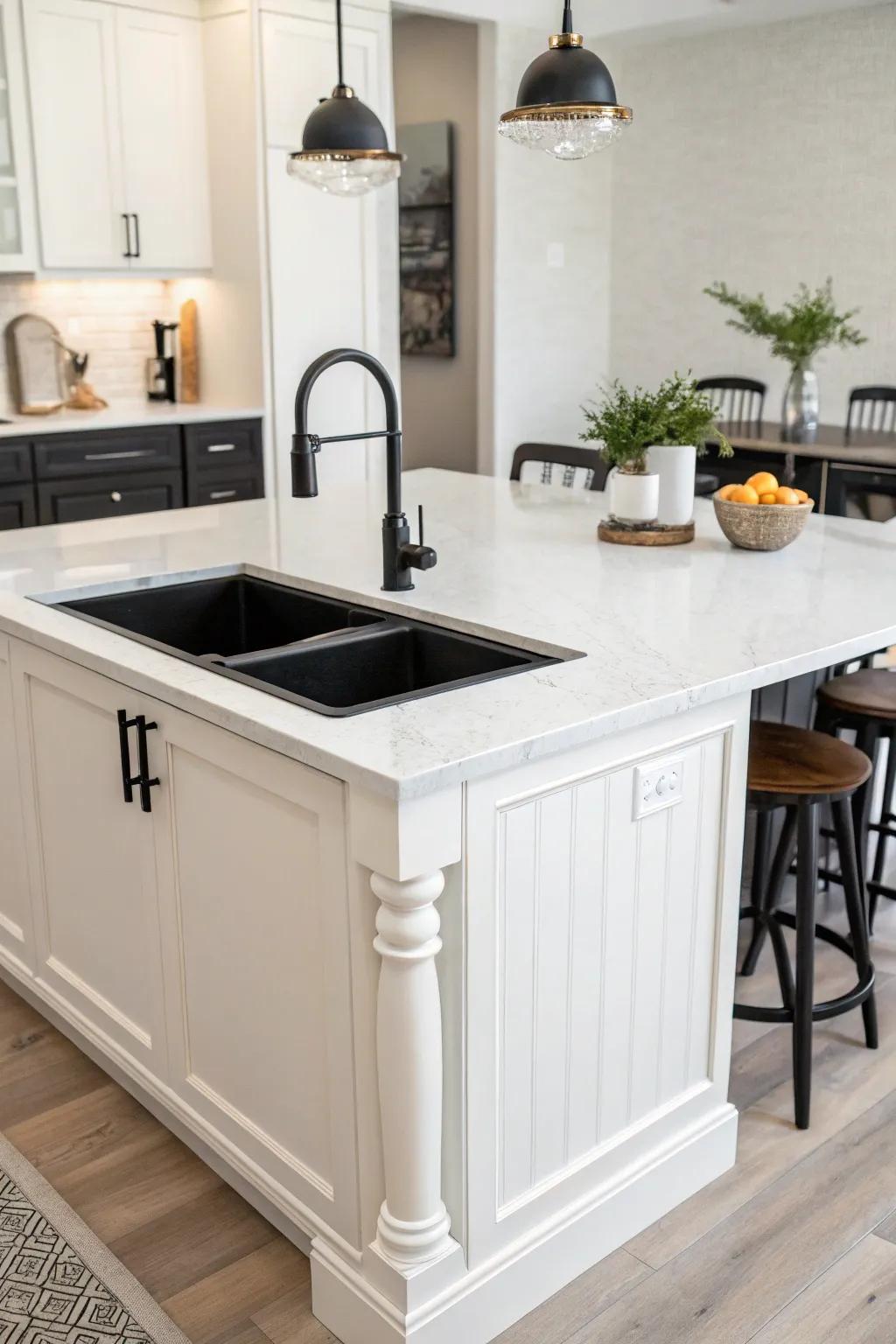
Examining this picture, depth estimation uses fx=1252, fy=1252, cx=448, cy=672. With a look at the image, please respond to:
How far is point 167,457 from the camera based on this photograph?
515cm

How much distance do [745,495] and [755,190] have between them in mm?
4809

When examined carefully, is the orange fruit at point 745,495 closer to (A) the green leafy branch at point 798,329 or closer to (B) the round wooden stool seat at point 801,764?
(B) the round wooden stool seat at point 801,764

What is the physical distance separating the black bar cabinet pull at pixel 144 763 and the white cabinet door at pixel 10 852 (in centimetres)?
53

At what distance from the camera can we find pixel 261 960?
1845mm

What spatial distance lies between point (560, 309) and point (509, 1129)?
6167mm

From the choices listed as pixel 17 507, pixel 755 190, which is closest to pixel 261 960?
pixel 17 507

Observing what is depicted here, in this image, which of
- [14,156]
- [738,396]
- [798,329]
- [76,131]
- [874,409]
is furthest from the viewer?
[738,396]

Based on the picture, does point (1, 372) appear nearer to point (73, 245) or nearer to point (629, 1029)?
point (73, 245)

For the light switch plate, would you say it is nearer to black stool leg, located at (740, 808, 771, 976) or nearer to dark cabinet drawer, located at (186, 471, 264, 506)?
black stool leg, located at (740, 808, 771, 976)

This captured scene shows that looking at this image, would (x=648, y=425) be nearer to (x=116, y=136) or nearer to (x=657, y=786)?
(x=657, y=786)

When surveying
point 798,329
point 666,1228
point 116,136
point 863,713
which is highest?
point 116,136

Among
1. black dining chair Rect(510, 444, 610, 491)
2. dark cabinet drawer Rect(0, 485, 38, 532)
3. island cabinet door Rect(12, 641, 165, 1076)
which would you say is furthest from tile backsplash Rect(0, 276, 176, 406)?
island cabinet door Rect(12, 641, 165, 1076)

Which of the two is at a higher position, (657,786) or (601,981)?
(657,786)

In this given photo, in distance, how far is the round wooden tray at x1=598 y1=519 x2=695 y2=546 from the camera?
2758mm
